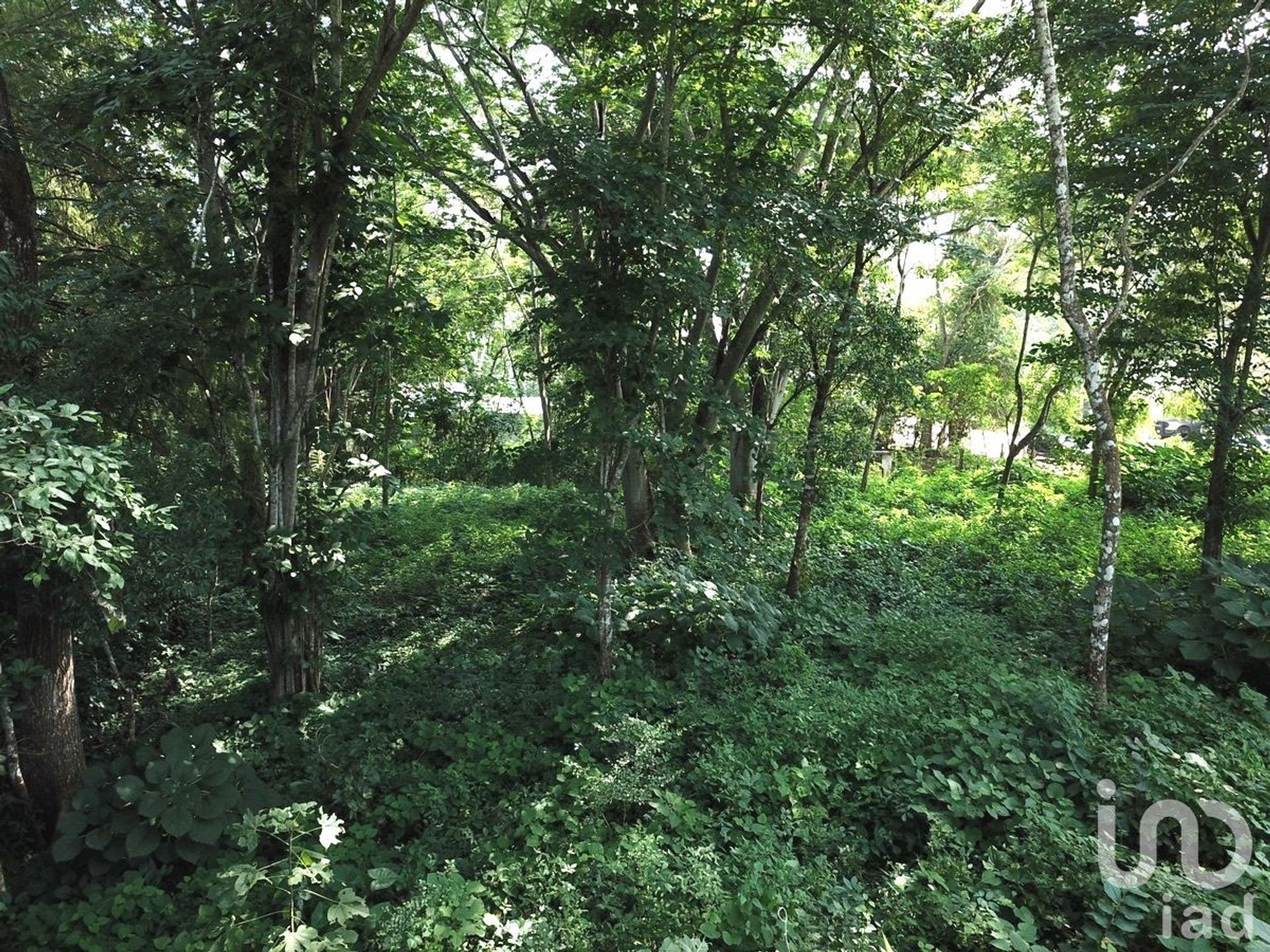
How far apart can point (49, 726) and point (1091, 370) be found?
7639 millimetres

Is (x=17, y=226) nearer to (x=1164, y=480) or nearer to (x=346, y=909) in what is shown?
(x=346, y=909)

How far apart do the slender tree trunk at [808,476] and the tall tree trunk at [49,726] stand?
6443 mm

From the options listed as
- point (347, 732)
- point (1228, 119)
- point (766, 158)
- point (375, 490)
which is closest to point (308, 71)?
point (766, 158)

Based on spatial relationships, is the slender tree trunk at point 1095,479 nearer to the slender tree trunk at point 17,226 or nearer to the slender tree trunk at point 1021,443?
the slender tree trunk at point 1021,443

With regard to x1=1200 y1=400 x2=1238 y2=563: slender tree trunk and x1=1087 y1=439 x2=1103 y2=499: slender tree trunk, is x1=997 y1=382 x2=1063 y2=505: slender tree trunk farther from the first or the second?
x1=1200 y1=400 x2=1238 y2=563: slender tree trunk

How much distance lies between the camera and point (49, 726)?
461cm

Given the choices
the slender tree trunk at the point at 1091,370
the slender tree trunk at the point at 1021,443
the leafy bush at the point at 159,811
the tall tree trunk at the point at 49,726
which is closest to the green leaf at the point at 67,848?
the leafy bush at the point at 159,811

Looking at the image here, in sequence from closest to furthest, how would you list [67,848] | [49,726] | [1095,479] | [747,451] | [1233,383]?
[67,848] → [49,726] → [1233,383] → [747,451] → [1095,479]

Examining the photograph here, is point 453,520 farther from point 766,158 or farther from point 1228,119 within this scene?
point 1228,119

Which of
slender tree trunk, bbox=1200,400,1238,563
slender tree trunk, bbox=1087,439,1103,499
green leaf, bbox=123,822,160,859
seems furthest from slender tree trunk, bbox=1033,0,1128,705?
slender tree trunk, bbox=1087,439,1103,499

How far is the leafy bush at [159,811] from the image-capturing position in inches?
162

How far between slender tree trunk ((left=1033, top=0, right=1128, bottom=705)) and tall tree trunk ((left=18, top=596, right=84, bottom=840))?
7.10m

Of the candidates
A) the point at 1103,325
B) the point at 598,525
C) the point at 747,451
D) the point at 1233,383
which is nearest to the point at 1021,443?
the point at 747,451

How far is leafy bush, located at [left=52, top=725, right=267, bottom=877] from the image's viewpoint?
412cm
